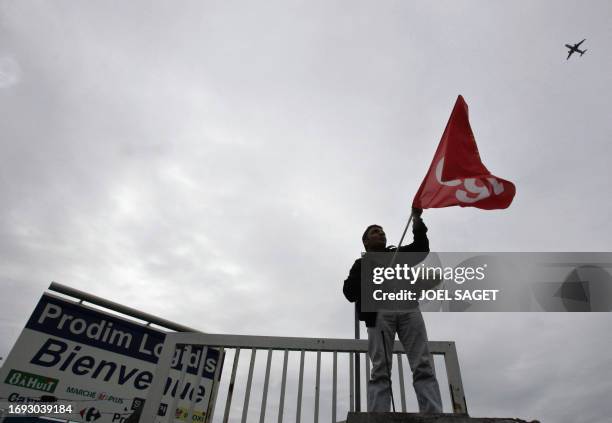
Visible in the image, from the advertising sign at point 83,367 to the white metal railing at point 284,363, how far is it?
0.42 metres

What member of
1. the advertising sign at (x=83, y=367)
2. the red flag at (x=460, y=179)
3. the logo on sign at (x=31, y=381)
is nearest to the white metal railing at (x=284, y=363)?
the advertising sign at (x=83, y=367)

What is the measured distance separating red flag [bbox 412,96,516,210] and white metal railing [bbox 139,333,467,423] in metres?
1.48

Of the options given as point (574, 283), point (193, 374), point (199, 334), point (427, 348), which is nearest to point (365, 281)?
→ point (427, 348)

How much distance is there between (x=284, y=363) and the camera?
3.09 meters

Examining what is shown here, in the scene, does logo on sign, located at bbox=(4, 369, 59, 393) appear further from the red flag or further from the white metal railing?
the red flag

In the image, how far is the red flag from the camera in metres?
A: 3.26

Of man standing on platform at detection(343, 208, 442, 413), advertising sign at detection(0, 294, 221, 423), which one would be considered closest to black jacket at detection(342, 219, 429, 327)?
man standing on platform at detection(343, 208, 442, 413)

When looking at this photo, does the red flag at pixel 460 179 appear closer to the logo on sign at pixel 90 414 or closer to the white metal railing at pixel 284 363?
the white metal railing at pixel 284 363

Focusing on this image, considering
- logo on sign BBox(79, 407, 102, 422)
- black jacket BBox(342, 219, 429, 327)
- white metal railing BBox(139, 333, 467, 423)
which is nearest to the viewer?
white metal railing BBox(139, 333, 467, 423)

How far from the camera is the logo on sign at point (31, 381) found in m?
3.79

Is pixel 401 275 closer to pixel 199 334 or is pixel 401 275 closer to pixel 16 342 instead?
pixel 199 334

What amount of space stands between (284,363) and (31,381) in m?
3.39

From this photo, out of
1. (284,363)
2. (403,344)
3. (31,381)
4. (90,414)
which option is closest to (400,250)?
(403,344)

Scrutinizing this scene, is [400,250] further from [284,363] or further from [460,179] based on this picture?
[284,363]
